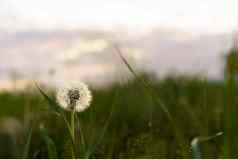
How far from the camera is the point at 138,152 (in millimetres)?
2037

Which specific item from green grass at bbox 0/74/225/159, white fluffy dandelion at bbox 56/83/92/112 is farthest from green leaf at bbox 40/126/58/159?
white fluffy dandelion at bbox 56/83/92/112

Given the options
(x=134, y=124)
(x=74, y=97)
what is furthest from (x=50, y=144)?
(x=134, y=124)

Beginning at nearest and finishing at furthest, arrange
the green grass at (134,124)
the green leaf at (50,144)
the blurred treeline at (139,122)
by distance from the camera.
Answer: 1. the blurred treeline at (139,122)
2. the green leaf at (50,144)
3. the green grass at (134,124)

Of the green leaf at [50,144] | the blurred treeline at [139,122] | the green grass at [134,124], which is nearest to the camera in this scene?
the blurred treeline at [139,122]

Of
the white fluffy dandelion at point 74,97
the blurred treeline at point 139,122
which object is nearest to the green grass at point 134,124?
the blurred treeline at point 139,122

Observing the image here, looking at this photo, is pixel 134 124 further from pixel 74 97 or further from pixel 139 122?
pixel 74 97

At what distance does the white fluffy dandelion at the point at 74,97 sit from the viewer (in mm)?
1595

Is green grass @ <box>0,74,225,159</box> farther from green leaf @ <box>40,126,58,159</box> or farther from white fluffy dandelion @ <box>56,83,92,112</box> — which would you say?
white fluffy dandelion @ <box>56,83,92,112</box>

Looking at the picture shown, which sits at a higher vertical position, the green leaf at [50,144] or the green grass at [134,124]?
the green grass at [134,124]

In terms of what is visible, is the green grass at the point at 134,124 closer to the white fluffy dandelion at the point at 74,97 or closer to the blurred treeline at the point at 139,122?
the blurred treeline at the point at 139,122

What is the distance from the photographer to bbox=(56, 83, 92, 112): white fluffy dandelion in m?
1.59

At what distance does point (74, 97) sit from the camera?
1614mm

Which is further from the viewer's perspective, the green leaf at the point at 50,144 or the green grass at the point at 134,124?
the green grass at the point at 134,124

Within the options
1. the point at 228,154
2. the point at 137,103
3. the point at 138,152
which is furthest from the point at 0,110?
the point at 228,154
